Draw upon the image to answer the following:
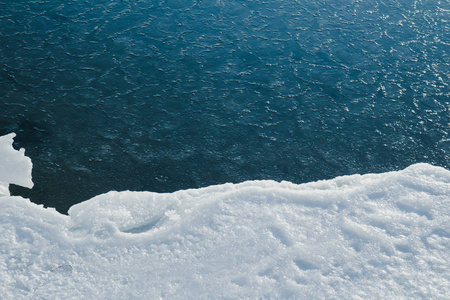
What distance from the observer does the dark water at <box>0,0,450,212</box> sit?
222 inches

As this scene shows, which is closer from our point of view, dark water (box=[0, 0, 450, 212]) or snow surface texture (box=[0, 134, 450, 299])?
snow surface texture (box=[0, 134, 450, 299])

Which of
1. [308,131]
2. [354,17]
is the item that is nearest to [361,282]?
[308,131]

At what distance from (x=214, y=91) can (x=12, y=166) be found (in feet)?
9.73

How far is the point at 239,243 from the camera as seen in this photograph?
14.1 feet

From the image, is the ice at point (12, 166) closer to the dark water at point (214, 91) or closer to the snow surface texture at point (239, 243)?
the dark water at point (214, 91)

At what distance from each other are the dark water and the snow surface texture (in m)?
0.59

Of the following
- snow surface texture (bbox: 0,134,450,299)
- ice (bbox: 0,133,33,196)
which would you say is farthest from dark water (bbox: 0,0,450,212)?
snow surface texture (bbox: 0,134,450,299)

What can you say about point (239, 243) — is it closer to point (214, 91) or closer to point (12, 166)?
point (12, 166)

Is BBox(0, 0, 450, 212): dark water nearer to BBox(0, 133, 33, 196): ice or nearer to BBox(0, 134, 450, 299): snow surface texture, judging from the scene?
BBox(0, 133, 33, 196): ice

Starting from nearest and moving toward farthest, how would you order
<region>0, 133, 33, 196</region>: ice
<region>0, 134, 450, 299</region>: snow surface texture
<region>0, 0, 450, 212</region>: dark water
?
<region>0, 134, 450, 299</region>: snow surface texture → <region>0, 133, 33, 196</region>: ice → <region>0, 0, 450, 212</region>: dark water

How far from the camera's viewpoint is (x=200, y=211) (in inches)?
181

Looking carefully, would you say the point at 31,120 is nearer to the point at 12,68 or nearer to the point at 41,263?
the point at 12,68

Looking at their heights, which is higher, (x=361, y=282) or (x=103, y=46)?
(x=361, y=282)

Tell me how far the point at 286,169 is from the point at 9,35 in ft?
17.6
